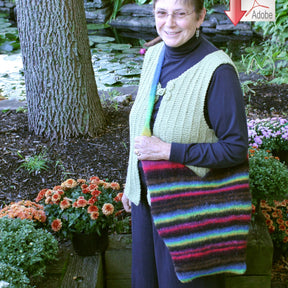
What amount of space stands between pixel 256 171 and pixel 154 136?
1.02 meters

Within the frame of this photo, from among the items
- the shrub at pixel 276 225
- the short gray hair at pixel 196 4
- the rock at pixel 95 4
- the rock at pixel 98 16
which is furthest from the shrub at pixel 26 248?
the rock at pixel 95 4

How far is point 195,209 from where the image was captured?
4.33 feet

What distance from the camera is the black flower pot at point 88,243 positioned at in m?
1.95

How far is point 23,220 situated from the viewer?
184 cm

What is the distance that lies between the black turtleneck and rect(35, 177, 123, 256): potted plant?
782 mm

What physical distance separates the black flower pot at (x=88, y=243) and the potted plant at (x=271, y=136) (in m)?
1.57

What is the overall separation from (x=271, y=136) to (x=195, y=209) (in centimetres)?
209

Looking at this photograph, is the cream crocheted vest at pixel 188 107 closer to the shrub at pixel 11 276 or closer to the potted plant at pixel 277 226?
the shrub at pixel 11 276

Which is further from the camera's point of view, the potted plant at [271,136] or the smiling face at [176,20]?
the potted plant at [271,136]

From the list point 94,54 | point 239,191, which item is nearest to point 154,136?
point 239,191

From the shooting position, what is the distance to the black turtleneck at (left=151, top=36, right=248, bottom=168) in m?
1.22

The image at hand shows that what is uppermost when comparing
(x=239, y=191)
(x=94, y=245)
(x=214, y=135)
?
(x=214, y=135)

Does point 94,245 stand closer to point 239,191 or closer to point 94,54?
point 239,191

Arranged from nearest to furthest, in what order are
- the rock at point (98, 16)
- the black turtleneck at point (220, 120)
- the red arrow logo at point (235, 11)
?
the black turtleneck at point (220, 120)
the red arrow logo at point (235, 11)
the rock at point (98, 16)
